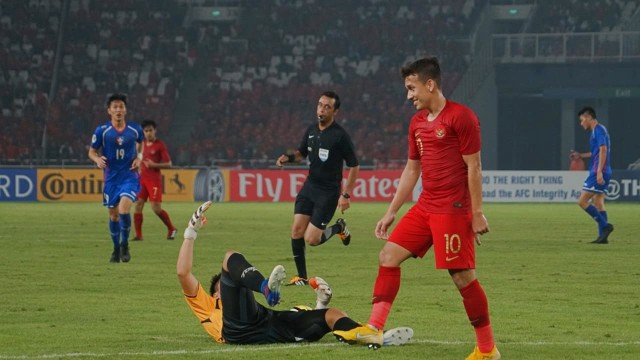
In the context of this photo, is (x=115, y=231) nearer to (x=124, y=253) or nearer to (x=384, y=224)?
(x=124, y=253)

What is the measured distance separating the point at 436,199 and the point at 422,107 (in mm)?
678

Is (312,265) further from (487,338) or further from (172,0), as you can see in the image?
(172,0)

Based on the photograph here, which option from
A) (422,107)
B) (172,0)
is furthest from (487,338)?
(172,0)

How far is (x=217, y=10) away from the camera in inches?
2291

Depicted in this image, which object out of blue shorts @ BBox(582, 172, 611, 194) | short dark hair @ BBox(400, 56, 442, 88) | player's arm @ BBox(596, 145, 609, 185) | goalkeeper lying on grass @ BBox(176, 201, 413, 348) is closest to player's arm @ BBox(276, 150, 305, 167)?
goalkeeper lying on grass @ BBox(176, 201, 413, 348)

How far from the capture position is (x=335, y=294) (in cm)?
1346

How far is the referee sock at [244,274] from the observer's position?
8930 mm

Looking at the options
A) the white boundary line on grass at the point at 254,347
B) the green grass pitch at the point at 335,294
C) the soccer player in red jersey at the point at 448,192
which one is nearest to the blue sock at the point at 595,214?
the green grass pitch at the point at 335,294

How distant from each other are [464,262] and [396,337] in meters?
1.00

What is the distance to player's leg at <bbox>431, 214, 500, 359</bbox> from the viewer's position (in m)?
8.52

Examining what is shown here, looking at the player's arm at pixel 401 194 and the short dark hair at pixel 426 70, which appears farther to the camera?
the player's arm at pixel 401 194

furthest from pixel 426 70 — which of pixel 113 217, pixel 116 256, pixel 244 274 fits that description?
pixel 116 256

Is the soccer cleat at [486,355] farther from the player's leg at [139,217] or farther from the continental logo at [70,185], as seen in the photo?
the continental logo at [70,185]

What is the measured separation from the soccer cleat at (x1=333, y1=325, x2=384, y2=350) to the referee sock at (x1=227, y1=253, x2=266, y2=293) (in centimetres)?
79
